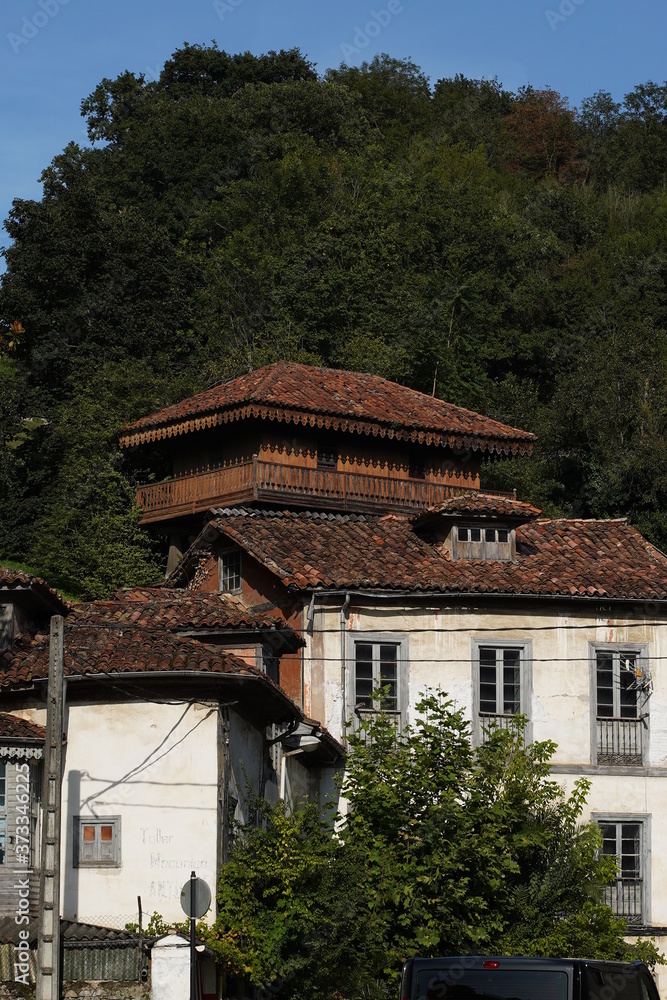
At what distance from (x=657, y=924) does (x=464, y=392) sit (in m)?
29.9

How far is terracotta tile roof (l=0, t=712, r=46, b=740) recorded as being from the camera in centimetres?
2186

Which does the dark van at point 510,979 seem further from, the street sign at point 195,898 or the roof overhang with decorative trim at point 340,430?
the roof overhang with decorative trim at point 340,430

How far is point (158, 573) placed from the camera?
46438 mm

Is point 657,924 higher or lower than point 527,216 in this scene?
lower

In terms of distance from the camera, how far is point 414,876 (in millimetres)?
24641

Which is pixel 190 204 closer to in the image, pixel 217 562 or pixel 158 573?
pixel 158 573

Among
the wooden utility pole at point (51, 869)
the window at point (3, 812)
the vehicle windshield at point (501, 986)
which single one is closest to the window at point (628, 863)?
the window at point (3, 812)

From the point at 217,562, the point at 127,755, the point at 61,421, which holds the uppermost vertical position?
the point at 61,421

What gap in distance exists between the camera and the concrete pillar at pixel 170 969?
20625mm

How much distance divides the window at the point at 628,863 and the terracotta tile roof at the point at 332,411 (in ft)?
51.4

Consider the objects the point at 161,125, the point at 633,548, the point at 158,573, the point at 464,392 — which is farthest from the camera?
A: the point at 161,125

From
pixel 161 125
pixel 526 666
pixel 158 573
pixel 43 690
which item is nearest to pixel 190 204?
pixel 161 125

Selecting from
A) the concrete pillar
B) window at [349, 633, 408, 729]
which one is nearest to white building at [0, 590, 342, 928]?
the concrete pillar

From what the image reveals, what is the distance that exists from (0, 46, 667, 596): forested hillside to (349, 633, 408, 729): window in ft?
50.6
